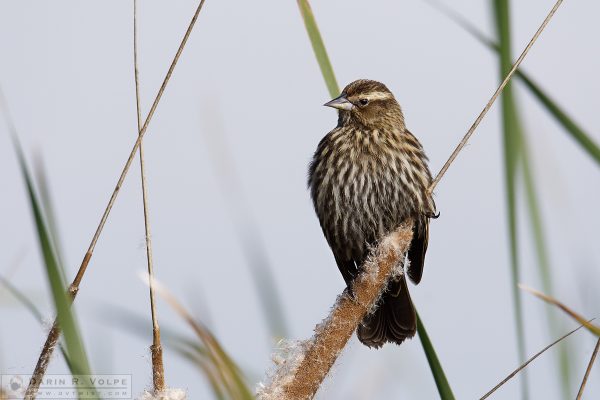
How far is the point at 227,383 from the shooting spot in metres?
1.55

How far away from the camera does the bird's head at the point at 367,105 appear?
4172 millimetres

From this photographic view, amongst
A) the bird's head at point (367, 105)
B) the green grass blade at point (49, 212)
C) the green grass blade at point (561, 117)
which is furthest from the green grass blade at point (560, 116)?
the bird's head at point (367, 105)

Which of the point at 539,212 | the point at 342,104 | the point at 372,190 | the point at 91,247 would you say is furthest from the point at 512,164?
the point at 342,104

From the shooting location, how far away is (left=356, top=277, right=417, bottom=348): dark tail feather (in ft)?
12.6

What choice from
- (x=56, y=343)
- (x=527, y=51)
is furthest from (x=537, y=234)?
(x=56, y=343)

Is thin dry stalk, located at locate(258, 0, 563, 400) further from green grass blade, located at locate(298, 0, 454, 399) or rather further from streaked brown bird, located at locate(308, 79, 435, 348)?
streaked brown bird, located at locate(308, 79, 435, 348)

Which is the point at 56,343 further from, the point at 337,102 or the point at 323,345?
the point at 337,102

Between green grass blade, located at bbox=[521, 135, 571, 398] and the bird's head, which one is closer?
green grass blade, located at bbox=[521, 135, 571, 398]

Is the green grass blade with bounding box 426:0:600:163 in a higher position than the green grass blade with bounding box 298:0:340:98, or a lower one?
lower

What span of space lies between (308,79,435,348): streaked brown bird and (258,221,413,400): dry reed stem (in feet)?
3.16

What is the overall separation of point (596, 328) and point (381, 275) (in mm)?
910

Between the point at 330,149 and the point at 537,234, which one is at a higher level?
the point at 330,149

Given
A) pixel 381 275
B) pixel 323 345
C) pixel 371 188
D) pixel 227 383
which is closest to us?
pixel 227 383

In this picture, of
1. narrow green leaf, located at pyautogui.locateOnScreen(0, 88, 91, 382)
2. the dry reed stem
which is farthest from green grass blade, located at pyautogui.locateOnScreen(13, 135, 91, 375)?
the dry reed stem
